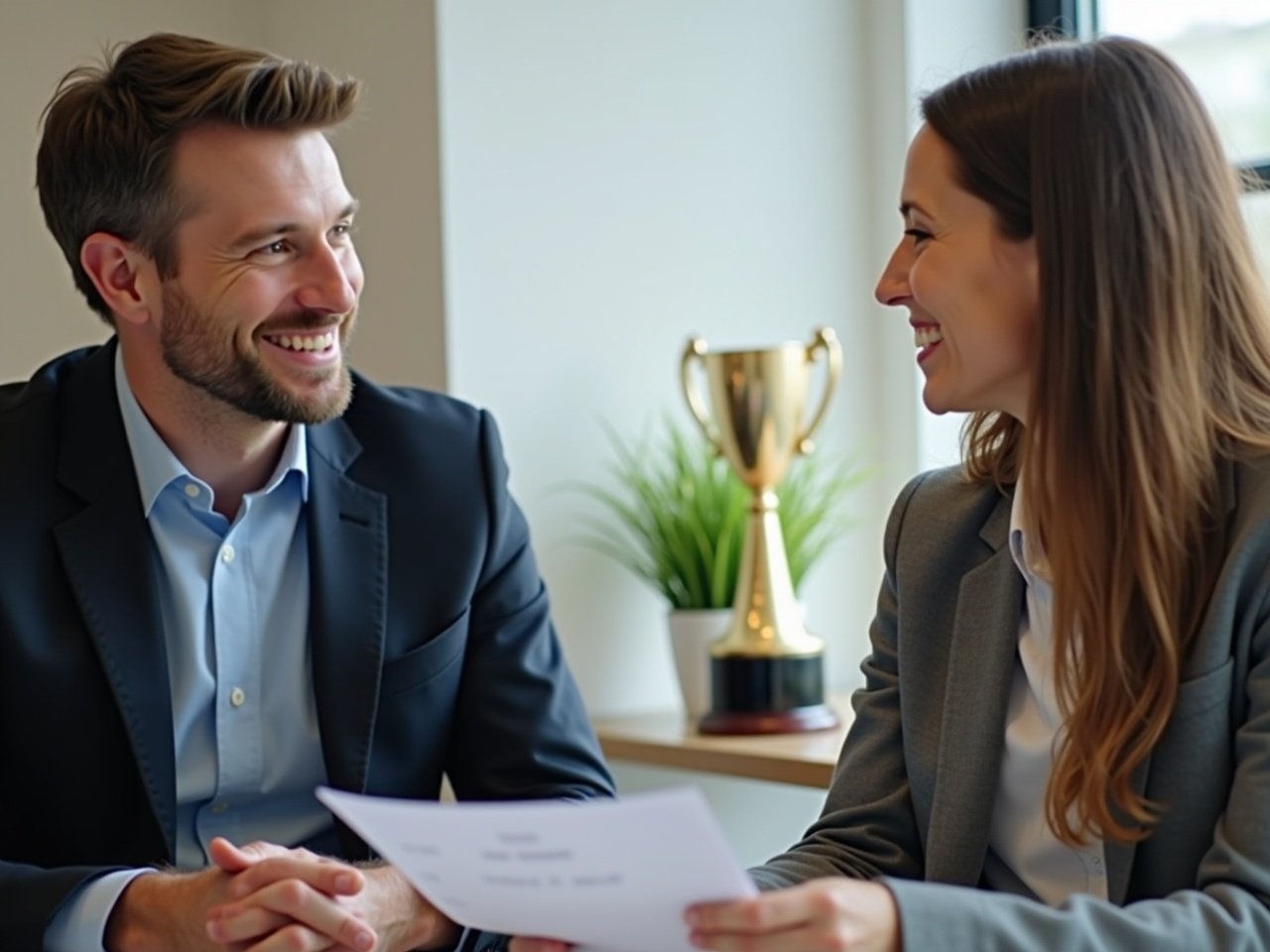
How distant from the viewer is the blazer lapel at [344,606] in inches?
73.6

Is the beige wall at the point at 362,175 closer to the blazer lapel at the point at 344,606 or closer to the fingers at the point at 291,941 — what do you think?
the blazer lapel at the point at 344,606

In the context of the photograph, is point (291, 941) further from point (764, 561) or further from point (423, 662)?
point (764, 561)

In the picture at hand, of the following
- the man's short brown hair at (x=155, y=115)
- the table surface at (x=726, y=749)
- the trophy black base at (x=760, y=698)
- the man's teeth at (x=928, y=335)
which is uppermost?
the man's short brown hair at (x=155, y=115)

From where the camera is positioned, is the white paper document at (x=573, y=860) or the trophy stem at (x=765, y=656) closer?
the white paper document at (x=573, y=860)

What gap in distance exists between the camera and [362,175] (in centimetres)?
292

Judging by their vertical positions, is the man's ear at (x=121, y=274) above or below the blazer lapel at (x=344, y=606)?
above

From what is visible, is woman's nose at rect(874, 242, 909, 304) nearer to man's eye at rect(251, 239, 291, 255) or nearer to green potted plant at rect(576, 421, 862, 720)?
man's eye at rect(251, 239, 291, 255)

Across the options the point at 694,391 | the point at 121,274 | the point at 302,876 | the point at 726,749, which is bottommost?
the point at 726,749

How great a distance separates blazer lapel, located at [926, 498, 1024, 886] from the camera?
58.4 inches

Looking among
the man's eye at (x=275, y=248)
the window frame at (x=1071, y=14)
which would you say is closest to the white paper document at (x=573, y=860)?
the man's eye at (x=275, y=248)

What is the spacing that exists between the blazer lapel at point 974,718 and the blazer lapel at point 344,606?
25.1 inches

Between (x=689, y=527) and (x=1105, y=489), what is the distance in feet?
4.90

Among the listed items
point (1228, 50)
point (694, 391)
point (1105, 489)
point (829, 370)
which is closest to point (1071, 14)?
point (1228, 50)

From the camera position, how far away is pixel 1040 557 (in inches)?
59.2
